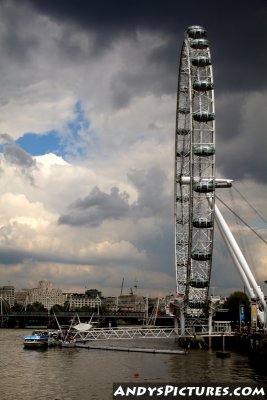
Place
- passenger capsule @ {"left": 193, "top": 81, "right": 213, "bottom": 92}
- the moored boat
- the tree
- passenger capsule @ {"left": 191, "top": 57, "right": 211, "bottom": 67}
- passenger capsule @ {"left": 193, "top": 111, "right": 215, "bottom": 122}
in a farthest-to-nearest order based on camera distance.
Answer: the tree, the moored boat, passenger capsule @ {"left": 193, "top": 111, "right": 215, "bottom": 122}, passenger capsule @ {"left": 191, "top": 57, "right": 211, "bottom": 67}, passenger capsule @ {"left": 193, "top": 81, "right": 213, "bottom": 92}

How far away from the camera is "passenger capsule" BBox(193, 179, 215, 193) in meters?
75.9

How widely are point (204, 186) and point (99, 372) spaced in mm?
33555

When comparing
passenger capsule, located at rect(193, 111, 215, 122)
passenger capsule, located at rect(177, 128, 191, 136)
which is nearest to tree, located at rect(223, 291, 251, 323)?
passenger capsule, located at rect(177, 128, 191, 136)

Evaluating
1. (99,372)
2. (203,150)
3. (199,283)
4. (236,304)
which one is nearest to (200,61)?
(203,150)

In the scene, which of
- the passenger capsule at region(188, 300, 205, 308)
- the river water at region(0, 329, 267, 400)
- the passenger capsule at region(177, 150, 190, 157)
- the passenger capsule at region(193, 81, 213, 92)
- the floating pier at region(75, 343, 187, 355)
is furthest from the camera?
the passenger capsule at region(188, 300, 205, 308)

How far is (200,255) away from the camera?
77812 mm

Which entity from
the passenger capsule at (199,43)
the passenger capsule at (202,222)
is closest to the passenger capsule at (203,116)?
the passenger capsule at (199,43)

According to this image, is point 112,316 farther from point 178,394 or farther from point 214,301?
point 178,394

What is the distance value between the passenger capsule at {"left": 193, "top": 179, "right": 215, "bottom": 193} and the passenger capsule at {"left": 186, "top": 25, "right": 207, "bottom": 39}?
19594 millimetres

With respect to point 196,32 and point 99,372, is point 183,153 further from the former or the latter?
point 99,372

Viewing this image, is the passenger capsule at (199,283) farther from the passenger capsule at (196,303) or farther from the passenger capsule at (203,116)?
the passenger capsule at (203,116)

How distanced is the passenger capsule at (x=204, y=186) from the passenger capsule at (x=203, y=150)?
12.4 ft

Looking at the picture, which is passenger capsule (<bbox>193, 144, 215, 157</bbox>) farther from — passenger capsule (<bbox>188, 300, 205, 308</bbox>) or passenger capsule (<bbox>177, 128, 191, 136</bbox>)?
passenger capsule (<bbox>188, 300, 205, 308</bbox>)

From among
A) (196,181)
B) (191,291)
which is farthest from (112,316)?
(196,181)
